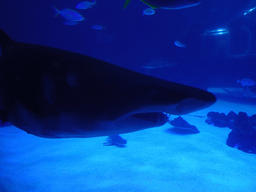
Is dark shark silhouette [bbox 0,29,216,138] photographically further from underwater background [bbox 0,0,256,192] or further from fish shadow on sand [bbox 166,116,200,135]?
fish shadow on sand [bbox 166,116,200,135]

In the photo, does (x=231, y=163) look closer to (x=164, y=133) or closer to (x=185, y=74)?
(x=164, y=133)

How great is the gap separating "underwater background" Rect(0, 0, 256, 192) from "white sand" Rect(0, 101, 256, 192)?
0.02 m

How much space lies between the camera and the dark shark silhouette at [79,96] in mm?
801

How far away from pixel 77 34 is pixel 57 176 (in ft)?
53.6

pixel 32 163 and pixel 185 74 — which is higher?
pixel 185 74

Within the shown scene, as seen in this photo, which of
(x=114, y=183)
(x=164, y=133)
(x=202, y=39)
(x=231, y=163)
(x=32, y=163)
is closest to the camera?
(x=114, y=183)

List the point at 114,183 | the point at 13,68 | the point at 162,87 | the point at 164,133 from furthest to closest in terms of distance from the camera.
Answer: the point at 164,133 < the point at 114,183 < the point at 13,68 < the point at 162,87

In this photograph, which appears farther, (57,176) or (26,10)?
(26,10)

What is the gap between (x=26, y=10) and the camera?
14961mm

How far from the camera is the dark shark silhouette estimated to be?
0.80 metres

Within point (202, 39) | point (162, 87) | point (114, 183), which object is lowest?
point (114, 183)

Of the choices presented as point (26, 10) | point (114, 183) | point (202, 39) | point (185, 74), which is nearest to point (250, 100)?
point (185, 74)

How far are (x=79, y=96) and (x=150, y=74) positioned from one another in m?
17.4

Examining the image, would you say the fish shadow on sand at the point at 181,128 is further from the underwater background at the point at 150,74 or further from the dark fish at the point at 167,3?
the dark fish at the point at 167,3
